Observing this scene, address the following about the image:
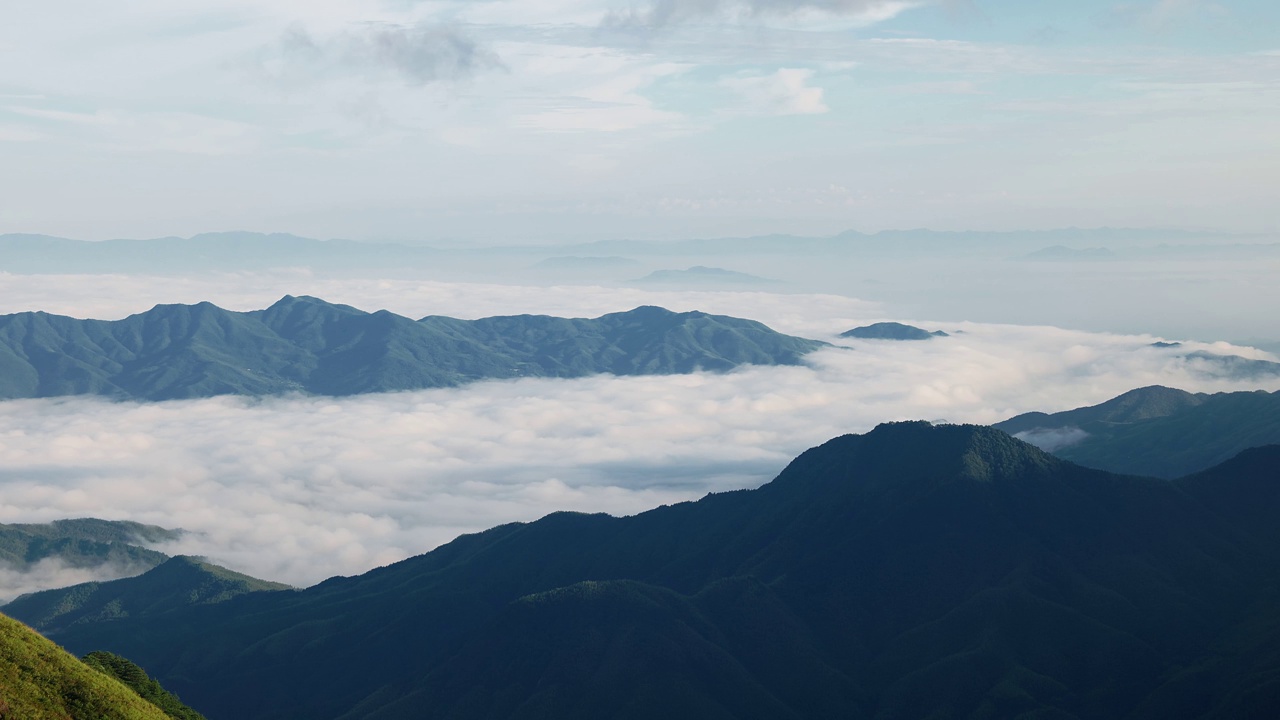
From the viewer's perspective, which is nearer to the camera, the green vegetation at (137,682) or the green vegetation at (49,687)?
the green vegetation at (49,687)

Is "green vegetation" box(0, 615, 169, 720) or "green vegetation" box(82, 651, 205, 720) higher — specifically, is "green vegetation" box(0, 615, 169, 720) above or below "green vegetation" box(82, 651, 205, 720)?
above

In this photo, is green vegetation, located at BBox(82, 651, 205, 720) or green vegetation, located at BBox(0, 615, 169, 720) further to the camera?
green vegetation, located at BBox(82, 651, 205, 720)

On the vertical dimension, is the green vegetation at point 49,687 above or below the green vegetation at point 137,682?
above

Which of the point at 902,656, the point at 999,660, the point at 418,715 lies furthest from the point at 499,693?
the point at 999,660

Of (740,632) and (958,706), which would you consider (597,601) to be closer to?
(740,632)
